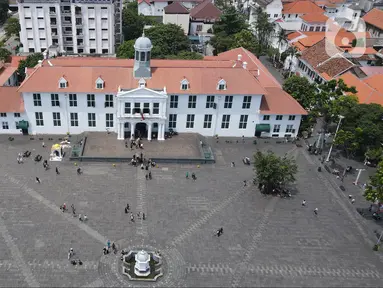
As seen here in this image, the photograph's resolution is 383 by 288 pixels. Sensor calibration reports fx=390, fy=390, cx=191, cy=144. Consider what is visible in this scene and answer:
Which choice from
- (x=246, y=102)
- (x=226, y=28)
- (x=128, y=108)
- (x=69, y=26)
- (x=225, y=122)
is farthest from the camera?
(x=226, y=28)

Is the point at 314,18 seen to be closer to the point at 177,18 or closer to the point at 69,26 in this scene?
the point at 177,18

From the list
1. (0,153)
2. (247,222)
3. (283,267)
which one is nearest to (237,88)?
(247,222)

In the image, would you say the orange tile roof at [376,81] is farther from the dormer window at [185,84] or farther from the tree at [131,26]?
the tree at [131,26]

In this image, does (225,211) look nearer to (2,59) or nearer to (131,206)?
(131,206)

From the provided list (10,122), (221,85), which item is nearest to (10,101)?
(10,122)

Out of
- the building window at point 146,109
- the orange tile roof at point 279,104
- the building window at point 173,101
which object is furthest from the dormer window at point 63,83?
the orange tile roof at point 279,104

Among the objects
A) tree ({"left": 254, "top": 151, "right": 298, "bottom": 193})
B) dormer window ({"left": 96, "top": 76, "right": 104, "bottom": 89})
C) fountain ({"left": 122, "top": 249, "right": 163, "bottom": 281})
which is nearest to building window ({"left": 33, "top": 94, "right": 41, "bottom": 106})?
dormer window ({"left": 96, "top": 76, "right": 104, "bottom": 89})

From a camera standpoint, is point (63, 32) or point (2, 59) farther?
point (63, 32)
